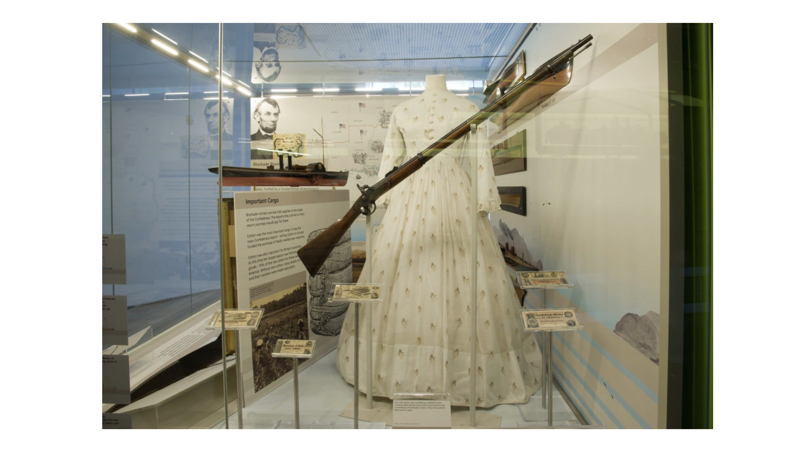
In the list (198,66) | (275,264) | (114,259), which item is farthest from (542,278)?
(198,66)

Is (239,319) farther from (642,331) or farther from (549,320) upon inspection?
(642,331)

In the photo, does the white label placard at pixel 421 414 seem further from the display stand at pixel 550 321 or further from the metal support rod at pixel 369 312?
the display stand at pixel 550 321

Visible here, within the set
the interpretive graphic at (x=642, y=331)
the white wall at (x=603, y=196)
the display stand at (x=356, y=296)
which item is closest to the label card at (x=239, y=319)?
the display stand at (x=356, y=296)

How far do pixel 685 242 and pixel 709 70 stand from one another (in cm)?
47

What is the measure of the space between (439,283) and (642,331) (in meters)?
0.66

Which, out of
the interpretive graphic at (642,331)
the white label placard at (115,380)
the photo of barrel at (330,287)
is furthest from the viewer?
the photo of barrel at (330,287)

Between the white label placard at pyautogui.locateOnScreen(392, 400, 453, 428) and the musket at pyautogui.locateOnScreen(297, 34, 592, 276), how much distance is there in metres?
0.54

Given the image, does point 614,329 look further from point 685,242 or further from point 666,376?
point 685,242

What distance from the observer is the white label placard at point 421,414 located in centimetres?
109

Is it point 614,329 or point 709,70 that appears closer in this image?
point 709,70

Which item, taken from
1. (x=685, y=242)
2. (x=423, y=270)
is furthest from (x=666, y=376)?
(x=423, y=270)

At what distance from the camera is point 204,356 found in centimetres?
168

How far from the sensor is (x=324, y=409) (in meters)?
1.32

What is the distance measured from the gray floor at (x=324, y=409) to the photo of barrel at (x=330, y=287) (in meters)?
0.20
